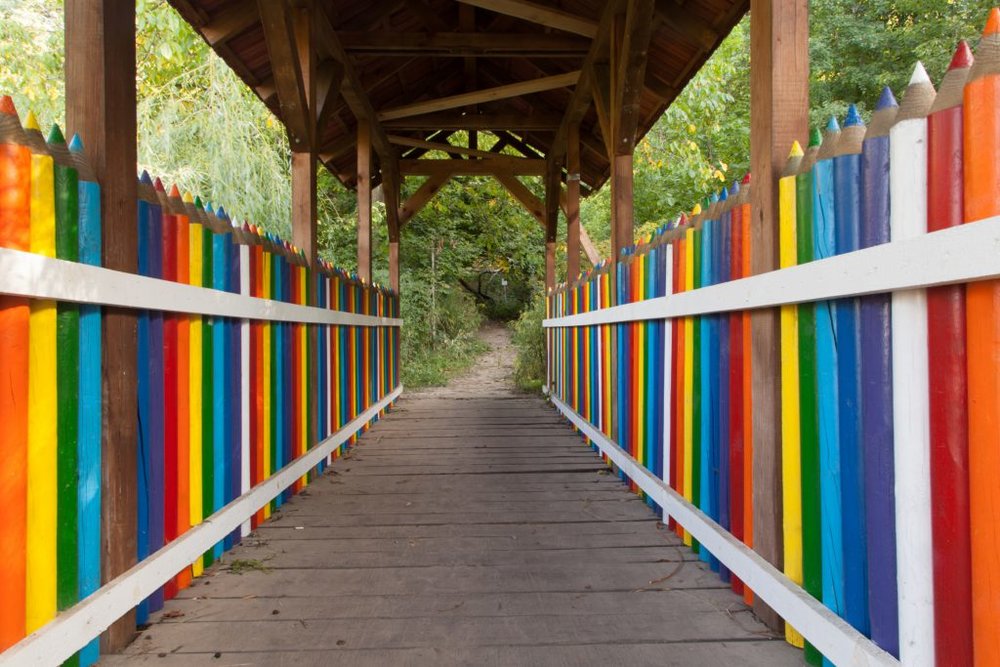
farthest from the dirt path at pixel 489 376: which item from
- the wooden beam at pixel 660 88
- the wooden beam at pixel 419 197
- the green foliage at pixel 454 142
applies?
the wooden beam at pixel 660 88

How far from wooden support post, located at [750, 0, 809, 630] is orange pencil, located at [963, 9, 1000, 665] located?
2.20 feet

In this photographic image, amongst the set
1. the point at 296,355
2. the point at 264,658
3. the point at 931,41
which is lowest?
the point at 264,658

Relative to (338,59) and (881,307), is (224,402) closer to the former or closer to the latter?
(881,307)

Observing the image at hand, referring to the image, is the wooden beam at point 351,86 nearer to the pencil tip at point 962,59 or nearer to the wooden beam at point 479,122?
the wooden beam at point 479,122

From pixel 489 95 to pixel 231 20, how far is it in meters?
2.97

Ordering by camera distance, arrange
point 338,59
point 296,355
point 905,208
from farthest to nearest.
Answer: point 338,59 → point 296,355 → point 905,208

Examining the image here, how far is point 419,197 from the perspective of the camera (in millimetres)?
9133

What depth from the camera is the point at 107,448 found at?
1649 mm

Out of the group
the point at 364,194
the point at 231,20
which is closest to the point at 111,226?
the point at 231,20

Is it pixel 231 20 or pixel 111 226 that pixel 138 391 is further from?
pixel 231 20

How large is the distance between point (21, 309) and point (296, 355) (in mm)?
2017

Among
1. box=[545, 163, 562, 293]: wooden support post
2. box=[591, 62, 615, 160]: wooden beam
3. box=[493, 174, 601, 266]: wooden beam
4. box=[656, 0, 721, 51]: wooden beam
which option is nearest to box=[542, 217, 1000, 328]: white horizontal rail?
box=[656, 0, 721, 51]: wooden beam

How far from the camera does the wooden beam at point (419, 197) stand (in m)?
8.95

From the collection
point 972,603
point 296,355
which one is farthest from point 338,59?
point 972,603
